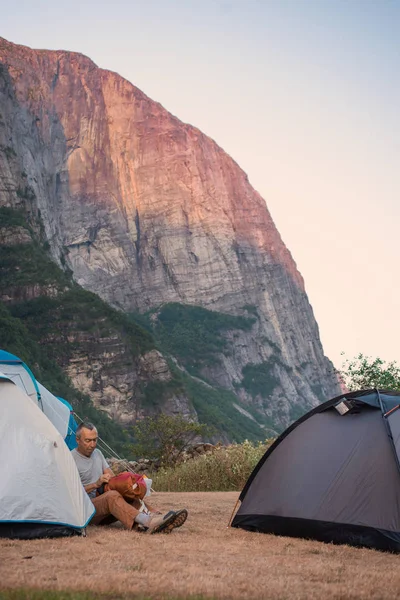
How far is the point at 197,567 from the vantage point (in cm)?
627

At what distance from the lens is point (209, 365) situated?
370 feet

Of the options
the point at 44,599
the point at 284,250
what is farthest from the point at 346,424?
the point at 284,250

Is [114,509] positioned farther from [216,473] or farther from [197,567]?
[216,473]

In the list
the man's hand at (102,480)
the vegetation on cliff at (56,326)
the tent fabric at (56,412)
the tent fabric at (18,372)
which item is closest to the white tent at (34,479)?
the man's hand at (102,480)

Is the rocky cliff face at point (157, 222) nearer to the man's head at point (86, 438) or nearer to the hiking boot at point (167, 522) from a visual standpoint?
the man's head at point (86, 438)

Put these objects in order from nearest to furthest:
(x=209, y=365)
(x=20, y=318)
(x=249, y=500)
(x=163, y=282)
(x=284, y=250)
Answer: (x=249, y=500)
(x=20, y=318)
(x=209, y=365)
(x=163, y=282)
(x=284, y=250)

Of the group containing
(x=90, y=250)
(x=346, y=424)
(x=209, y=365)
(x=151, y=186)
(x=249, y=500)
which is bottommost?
(x=209, y=365)

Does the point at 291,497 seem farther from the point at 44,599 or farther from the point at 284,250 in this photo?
the point at 284,250

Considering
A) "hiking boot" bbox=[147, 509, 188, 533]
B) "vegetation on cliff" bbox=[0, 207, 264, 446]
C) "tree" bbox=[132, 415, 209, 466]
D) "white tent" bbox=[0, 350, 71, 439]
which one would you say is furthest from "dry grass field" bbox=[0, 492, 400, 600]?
"vegetation on cliff" bbox=[0, 207, 264, 446]

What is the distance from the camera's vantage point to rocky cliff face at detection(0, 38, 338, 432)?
117938 mm

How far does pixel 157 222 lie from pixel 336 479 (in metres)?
120

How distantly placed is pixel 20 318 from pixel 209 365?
5622 cm

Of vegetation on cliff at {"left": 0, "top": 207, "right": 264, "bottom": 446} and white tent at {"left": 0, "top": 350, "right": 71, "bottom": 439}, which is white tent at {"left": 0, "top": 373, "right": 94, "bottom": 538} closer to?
white tent at {"left": 0, "top": 350, "right": 71, "bottom": 439}

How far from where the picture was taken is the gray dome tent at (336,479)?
7.86m
